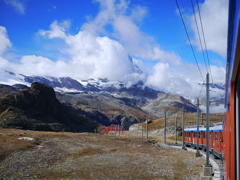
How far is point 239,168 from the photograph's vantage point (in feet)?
13.3

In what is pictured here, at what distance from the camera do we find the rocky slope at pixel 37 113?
78.5m

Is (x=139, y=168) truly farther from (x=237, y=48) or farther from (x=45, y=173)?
(x=237, y=48)

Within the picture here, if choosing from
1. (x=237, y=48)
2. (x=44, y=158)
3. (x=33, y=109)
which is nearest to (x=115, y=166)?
(x=44, y=158)

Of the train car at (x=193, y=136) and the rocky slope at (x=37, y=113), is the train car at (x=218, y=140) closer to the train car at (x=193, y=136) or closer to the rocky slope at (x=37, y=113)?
the train car at (x=193, y=136)

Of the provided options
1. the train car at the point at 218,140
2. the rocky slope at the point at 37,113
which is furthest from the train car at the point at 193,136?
the rocky slope at the point at 37,113

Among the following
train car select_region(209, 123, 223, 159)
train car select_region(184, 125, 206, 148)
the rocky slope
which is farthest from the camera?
the rocky slope

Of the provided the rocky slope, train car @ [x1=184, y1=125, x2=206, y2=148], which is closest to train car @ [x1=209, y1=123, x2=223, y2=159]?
train car @ [x1=184, y1=125, x2=206, y2=148]

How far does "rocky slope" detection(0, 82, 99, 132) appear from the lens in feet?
258

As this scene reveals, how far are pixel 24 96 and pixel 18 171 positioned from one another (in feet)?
287

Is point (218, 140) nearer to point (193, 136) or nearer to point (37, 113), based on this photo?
point (193, 136)

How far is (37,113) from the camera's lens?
304 ft

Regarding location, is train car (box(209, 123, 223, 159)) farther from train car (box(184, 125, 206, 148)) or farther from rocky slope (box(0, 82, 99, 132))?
rocky slope (box(0, 82, 99, 132))

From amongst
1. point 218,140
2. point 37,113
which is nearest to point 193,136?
point 218,140

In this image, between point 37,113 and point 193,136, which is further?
point 37,113
